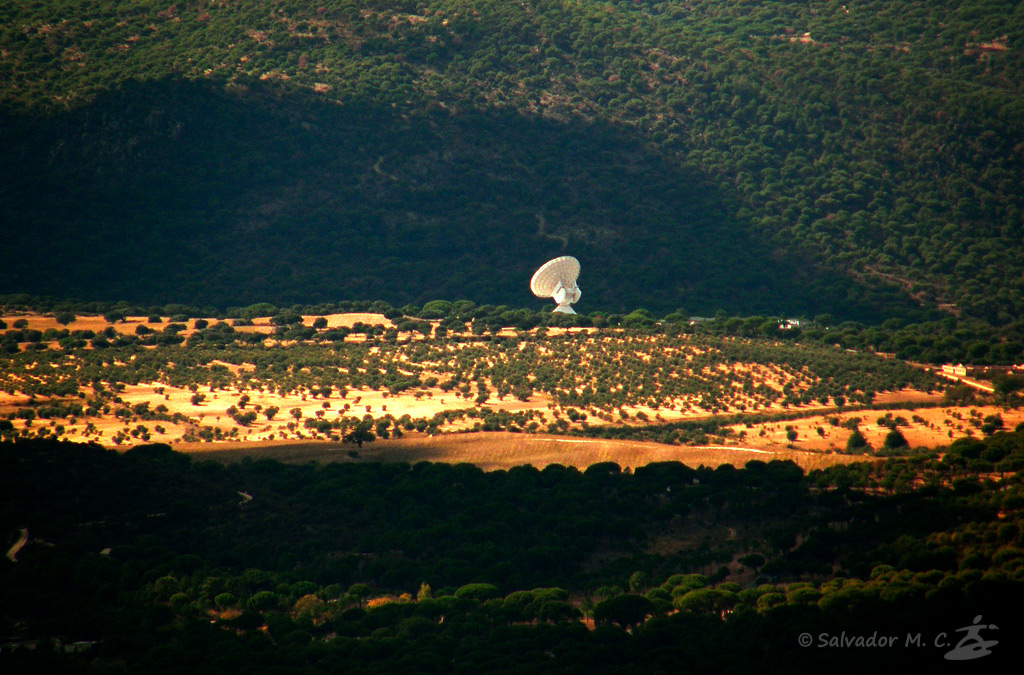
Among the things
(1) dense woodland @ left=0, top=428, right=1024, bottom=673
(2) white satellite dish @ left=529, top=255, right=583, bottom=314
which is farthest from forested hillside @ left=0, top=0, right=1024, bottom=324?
(1) dense woodland @ left=0, top=428, right=1024, bottom=673

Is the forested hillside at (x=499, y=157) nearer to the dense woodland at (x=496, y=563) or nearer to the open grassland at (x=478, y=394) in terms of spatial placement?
the open grassland at (x=478, y=394)

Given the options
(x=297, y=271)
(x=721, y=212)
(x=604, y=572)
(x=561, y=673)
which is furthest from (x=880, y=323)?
(x=561, y=673)

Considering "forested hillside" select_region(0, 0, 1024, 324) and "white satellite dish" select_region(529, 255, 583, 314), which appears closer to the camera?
"white satellite dish" select_region(529, 255, 583, 314)
